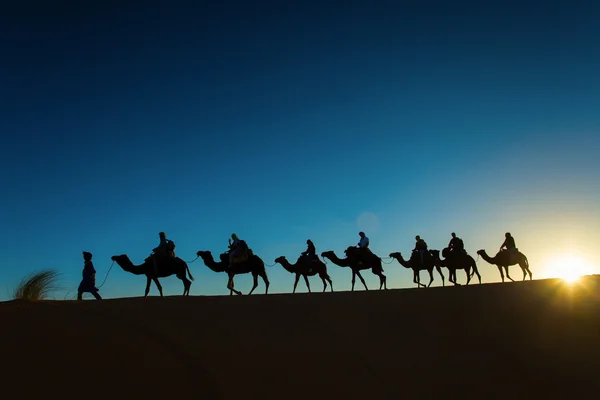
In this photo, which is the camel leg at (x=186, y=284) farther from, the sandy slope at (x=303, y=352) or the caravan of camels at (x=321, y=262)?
the sandy slope at (x=303, y=352)

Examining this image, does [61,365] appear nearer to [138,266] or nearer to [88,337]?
[88,337]

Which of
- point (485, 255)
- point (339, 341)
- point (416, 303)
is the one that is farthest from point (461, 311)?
point (485, 255)

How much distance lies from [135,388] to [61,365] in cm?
115

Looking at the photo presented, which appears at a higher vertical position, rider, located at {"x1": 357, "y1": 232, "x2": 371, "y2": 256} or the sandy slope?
rider, located at {"x1": 357, "y1": 232, "x2": 371, "y2": 256}

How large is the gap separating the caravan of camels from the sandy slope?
720 centimetres

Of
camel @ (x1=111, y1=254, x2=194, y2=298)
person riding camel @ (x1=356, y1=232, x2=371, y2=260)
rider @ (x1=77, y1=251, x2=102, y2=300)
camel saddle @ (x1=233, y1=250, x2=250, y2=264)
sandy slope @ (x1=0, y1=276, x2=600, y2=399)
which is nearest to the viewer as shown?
sandy slope @ (x1=0, y1=276, x2=600, y2=399)

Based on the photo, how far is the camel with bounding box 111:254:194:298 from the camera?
52.5 feet

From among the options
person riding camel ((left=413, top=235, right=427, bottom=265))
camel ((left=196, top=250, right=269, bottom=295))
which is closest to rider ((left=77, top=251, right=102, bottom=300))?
camel ((left=196, top=250, right=269, bottom=295))

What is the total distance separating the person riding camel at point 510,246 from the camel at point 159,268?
13255 millimetres

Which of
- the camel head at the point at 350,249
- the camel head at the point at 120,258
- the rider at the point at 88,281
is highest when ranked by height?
the camel head at the point at 350,249

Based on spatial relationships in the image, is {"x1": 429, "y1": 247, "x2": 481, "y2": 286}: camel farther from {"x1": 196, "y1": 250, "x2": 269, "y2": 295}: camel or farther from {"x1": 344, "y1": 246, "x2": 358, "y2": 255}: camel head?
{"x1": 196, "y1": 250, "x2": 269, "y2": 295}: camel

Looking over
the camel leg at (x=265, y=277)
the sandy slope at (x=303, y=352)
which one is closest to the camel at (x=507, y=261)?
the camel leg at (x=265, y=277)

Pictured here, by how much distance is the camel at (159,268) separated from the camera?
631 inches

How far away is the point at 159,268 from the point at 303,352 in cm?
1093
